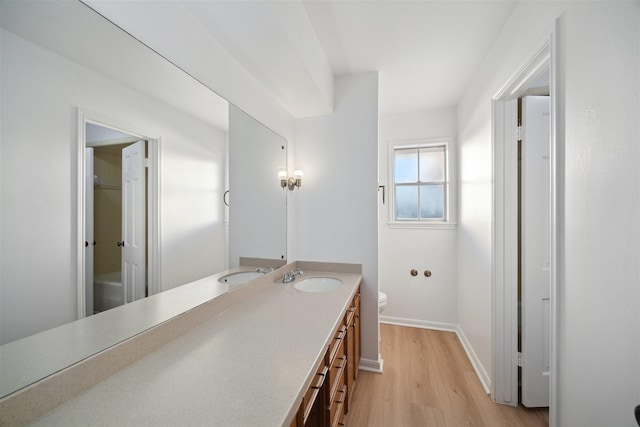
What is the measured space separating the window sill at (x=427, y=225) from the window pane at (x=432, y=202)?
14 cm

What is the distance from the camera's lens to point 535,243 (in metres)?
1.68

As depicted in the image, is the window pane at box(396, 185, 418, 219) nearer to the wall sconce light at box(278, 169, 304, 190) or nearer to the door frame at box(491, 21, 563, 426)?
the door frame at box(491, 21, 563, 426)

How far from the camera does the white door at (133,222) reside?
2.92ft


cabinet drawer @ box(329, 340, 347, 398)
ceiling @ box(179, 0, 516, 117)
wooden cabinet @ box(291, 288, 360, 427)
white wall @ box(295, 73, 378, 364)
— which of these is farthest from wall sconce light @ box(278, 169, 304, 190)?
cabinet drawer @ box(329, 340, 347, 398)

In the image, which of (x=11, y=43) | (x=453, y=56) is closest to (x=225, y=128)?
(x=11, y=43)

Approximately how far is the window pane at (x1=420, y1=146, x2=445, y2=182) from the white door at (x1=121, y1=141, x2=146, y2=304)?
9.59 ft

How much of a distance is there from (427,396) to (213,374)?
1.75 meters

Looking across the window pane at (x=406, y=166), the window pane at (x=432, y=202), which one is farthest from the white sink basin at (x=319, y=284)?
the window pane at (x=406, y=166)

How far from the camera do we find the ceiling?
1.28 m

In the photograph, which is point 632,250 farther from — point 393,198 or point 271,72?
point 393,198

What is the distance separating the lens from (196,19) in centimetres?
122

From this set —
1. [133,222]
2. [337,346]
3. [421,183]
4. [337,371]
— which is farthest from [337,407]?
[421,183]

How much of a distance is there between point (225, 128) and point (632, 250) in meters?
1.72

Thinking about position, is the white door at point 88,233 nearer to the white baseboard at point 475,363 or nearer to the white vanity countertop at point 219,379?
the white vanity countertop at point 219,379
